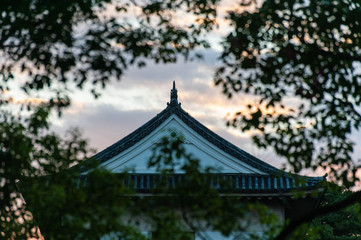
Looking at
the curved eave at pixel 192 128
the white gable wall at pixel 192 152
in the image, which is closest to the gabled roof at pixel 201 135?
the curved eave at pixel 192 128

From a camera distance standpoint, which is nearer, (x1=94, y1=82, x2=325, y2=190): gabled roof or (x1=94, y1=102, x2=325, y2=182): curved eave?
(x1=94, y1=82, x2=325, y2=190): gabled roof

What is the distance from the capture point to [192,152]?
48.2 ft

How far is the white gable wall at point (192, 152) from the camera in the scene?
14.4m

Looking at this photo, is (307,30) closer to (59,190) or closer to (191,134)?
(59,190)

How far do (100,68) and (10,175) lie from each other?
70.9 inches

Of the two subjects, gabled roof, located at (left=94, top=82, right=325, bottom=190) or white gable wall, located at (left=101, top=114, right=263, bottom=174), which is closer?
gabled roof, located at (left=94, top=82, right=325, bottom=190)

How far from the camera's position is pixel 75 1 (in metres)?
6.79

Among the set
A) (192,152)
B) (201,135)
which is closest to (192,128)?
(201,135)

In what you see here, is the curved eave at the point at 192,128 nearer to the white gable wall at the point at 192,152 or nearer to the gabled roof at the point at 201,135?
the gabled roof at the point at 201,135

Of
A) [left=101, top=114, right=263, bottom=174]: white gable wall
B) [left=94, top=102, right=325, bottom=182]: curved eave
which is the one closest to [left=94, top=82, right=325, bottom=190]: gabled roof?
[left=94, top=102, right=325, bottom=182]: curved eave

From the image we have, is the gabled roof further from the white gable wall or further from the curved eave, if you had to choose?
the white gable wall

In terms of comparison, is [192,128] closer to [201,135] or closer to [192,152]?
[201,135]

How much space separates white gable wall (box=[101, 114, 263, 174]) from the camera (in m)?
14.4

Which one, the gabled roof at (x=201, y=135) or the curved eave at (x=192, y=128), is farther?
the curved eave at (x=192, y=128)
